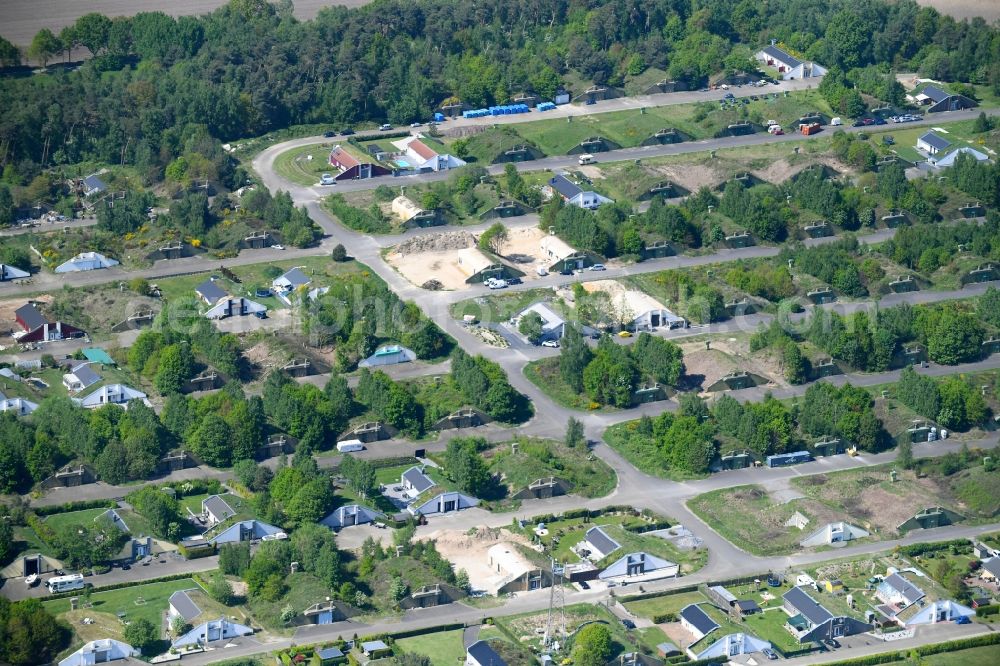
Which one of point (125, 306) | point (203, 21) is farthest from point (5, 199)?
point (203, 21)

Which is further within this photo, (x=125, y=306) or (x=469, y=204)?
(x=469, y=204)

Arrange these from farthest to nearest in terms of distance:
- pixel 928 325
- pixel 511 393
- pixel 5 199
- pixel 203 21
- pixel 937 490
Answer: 1. pixel 203 21
2. pixel 5 199
3. pixel 928 325
4. pixel 511 393
5. pixel 937 490

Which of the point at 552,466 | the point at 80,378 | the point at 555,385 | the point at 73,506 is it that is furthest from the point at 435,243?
the point at 73,506

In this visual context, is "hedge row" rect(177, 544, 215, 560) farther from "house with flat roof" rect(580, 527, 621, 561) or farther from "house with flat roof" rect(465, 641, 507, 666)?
"house with flat roof" rect(580, 527, 621, 561)

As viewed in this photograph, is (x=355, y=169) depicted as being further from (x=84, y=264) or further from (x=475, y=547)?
(x=475, y=547)

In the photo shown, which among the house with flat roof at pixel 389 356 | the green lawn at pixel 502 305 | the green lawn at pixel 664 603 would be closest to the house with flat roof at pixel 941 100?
the green lawn at pixel 502 305

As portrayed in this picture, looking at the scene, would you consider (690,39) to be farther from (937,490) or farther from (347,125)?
(937,490)

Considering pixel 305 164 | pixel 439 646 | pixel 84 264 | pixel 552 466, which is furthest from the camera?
pixel 305 164
